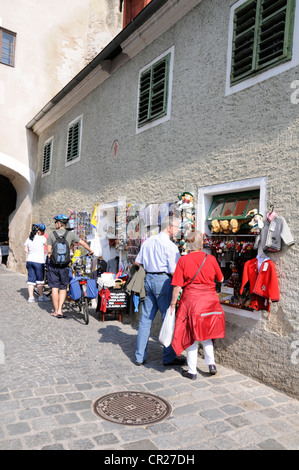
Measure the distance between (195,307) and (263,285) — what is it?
32.9 inches

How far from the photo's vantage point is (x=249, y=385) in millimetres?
4309

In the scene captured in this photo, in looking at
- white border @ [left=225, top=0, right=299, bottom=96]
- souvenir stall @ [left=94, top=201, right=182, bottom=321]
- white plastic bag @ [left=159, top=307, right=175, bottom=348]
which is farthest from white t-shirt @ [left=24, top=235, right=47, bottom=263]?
white border @ [left=225, top=0, right=299, bottom=96]

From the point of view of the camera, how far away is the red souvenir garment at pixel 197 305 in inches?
167

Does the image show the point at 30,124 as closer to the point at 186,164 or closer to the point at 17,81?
the point at 17,81

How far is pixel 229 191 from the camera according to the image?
17.0 feet

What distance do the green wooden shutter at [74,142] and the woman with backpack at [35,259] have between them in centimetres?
274

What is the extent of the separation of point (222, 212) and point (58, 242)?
10.8ft

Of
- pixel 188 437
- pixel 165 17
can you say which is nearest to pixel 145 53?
pixel 165 17

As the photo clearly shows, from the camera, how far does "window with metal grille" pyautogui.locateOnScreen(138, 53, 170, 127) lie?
6656mm

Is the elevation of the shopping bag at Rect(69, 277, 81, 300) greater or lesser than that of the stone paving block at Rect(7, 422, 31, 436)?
greater

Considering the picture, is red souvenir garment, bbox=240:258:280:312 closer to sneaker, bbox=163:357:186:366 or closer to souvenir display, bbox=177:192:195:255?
sneaker, bbox=163:357:186:366

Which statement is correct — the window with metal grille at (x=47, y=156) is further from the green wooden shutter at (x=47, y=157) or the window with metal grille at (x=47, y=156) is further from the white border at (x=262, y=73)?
the white border at (x=262, y=73)

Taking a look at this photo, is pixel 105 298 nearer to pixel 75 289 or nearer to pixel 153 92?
pixel 75 289

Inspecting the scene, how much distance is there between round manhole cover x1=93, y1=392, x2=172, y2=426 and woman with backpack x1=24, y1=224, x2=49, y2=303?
5.31m
